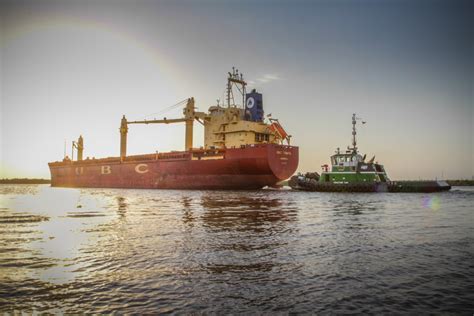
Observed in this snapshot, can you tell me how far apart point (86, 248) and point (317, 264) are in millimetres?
5564

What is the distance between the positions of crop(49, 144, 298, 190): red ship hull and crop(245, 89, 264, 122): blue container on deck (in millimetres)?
7422

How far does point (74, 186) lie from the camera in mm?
62156

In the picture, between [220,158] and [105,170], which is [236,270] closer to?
[220,158]

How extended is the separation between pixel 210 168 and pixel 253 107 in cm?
1103

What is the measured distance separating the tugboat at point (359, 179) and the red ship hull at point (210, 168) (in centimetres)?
493

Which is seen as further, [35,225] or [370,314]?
[35,225]

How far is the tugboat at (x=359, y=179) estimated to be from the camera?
114ft

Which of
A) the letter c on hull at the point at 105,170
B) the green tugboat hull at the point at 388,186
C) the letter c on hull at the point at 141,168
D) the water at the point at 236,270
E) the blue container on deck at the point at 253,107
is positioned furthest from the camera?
the letter c on hull at the point at 105,170

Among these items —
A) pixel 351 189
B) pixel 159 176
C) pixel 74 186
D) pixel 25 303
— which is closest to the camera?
pixel 25 303

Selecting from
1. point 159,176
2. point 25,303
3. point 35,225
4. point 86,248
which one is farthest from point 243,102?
point 25,303

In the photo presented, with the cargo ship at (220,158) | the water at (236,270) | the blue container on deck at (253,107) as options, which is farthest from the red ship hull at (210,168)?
the water at (236,270)

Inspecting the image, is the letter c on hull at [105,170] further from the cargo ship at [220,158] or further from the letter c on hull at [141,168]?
the letter c on hull at [141,168]

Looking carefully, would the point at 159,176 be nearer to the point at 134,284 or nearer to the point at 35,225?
the point at 35,225

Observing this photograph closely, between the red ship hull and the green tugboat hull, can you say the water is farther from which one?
the green tugboat hull
